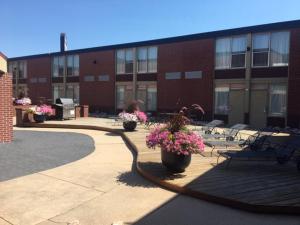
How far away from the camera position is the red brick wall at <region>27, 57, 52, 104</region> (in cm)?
Result: 3856

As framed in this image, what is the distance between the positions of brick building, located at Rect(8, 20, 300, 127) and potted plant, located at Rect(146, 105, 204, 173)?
12684 millimetres

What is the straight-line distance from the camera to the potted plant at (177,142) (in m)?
7.40

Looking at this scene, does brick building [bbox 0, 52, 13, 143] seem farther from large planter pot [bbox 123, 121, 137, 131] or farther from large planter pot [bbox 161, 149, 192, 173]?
large planter pot [bbox 161, 149, 192, 173]

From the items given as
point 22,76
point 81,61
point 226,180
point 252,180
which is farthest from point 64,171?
point 22,76

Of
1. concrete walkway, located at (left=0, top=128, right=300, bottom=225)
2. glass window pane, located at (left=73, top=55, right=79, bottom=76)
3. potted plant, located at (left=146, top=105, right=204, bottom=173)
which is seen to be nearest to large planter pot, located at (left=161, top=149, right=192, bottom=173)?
potted plant, located at (left=146, top=105, right=204, bottom=173)

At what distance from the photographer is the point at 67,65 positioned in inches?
1425

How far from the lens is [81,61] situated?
114 ft

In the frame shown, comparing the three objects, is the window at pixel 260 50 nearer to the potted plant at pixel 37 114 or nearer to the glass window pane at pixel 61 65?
the potted plant at pixel 37 114

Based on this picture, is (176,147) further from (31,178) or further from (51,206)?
(31,178)

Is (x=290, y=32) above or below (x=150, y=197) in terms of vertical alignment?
above

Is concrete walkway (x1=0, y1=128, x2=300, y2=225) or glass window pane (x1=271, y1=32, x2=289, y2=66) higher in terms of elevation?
glass window pane (x1=271, y1=32, x2=289, y2=66)

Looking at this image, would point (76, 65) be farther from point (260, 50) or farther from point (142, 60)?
point (260, 50)

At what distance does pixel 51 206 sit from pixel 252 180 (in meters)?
4.04

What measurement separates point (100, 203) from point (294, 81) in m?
17.7
